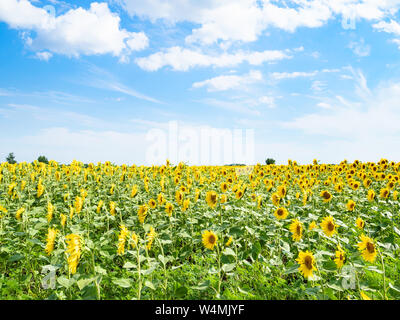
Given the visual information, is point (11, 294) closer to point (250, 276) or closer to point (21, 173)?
point (250, 276)

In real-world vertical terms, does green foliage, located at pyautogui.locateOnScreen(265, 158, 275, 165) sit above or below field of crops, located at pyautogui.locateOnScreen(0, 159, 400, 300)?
above

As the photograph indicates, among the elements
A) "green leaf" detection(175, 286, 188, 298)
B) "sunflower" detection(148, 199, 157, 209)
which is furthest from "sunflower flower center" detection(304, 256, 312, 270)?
"sunflower" detection(148, 199, 157, 209)

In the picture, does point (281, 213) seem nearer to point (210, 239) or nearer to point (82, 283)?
point (210, 239)

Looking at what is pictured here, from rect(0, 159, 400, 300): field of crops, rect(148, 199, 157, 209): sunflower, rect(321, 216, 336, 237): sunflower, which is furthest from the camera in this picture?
rect(148, 199, 157, 209): sunflower

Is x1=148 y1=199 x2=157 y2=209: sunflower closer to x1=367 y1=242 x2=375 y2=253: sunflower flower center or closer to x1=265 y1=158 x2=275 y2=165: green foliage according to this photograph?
x1=367 y1=242 x2=375 y2=253: sunflower flower center

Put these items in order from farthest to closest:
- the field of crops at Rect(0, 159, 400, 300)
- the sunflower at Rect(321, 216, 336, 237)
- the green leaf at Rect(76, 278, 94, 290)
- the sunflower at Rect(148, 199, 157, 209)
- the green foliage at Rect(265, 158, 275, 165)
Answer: the green foliage at Rect(265, 158, 275, 165) < the sunflower at Rect(148, 199, 157, 209) < the sunflower at Rect(321, 216, 336, 237) < the field of crops at Rect(0, 159, 400, 300) < the green leaf at Rect(76, 278, 94, 290)

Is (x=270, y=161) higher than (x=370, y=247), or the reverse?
(x=270, y=161)

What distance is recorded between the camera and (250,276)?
3.24 m

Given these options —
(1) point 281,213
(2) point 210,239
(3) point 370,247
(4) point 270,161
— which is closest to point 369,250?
(3) point 370,247

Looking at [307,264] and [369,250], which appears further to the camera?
[369,250]

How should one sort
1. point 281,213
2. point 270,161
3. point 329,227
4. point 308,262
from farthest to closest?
point 270,161 → point 281,213 → point 329,227 → point 308,262

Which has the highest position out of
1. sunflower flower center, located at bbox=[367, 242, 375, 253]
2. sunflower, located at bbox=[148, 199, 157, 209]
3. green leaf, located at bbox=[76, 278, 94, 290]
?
sunflower, located at bbox=[148, 199, 157, 209]

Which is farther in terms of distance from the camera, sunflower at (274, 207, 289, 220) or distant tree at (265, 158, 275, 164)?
distant tree at (265, 158, 275, 164)
